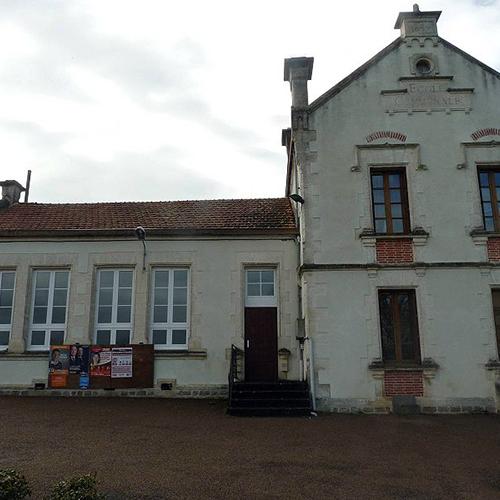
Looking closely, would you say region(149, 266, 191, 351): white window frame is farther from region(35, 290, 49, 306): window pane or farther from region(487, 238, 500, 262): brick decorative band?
region(487, 238, 500, 262): brick decorative band

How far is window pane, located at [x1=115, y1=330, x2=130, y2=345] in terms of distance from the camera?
13.7 metres

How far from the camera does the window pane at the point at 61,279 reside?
14.3m

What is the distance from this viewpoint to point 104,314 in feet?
46.0

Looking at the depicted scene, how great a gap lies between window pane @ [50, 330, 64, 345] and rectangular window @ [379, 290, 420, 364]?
8734mm

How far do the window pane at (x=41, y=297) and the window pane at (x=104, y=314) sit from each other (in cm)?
159

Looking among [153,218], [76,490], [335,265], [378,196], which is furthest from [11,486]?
[153,218]

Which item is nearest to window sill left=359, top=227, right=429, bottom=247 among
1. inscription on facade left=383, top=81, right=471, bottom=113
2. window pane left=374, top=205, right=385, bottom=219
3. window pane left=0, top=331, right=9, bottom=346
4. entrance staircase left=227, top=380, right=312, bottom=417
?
window pane left=374, top=205, right=385, bottom=219

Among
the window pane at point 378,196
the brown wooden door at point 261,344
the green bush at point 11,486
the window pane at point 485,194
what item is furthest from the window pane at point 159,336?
the window pane at point 485,194

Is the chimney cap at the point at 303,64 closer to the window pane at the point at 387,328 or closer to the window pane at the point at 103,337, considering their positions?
the window pane at the point at 387,328

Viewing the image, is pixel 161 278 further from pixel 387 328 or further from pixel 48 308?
pixel 387 328

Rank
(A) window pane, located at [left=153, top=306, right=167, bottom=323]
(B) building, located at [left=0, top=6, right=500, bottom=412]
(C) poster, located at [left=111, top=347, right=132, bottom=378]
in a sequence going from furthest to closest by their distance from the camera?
(A) window pane, located at [left=153, top=306, right=167, bottom=323] → (C) poster, located at [left=111, top=347, right=132, bottom=378] → (B) building, located at [left=0, top=6, right=500, bottom=412]

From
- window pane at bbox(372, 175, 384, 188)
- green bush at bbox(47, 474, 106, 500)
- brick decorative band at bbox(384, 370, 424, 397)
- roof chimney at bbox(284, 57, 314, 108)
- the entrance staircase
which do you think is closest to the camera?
green bush at bbox(47, 474, 106, 500)

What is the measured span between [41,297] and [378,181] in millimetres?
9980

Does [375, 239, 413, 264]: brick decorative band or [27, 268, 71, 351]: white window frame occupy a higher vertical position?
[375, 239, 413, 264]: brick decorative band
